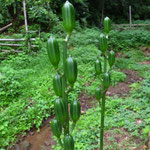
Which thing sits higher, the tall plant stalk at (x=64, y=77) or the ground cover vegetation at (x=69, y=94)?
the tall plant stalk at (x=64, y=77)

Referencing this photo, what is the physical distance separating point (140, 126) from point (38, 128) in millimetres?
1938

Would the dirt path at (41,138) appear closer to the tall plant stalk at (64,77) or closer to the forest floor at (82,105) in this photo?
the forest floor at (82,105)

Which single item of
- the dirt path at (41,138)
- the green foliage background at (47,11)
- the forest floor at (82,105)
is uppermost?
the green foliage background at (47,11)

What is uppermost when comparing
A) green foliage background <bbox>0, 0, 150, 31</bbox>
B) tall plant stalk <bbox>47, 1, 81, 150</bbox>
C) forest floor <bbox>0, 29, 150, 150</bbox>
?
green foliage background <bbox>0, 0, 150, 31</bbox>

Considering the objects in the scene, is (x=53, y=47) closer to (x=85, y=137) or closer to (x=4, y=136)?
(x=85, y=137)

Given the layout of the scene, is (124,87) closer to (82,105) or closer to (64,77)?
(82,105)

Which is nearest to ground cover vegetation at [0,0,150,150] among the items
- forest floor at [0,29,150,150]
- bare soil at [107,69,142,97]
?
forest floor at [0,29,150,150]

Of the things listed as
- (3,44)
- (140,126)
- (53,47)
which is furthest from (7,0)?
(53,47)

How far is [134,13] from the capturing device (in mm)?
15609

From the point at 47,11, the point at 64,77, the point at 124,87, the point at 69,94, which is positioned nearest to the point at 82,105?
the point at 69,94

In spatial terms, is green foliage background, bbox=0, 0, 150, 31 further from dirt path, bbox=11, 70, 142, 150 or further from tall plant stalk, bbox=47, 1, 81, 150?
tall plant stalk, bbox=47, 1, 81, 150

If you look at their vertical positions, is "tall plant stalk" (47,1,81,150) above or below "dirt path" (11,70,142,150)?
above

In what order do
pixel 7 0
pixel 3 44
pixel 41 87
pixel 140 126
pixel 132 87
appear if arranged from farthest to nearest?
1. pixel 7 0
2. pixel 3 44
3. pixel 132 87
4. pixel 41 87
5. pixel 140 126

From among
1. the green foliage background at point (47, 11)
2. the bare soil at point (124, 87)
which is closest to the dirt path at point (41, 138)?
the bare soil at point (124, 87)
